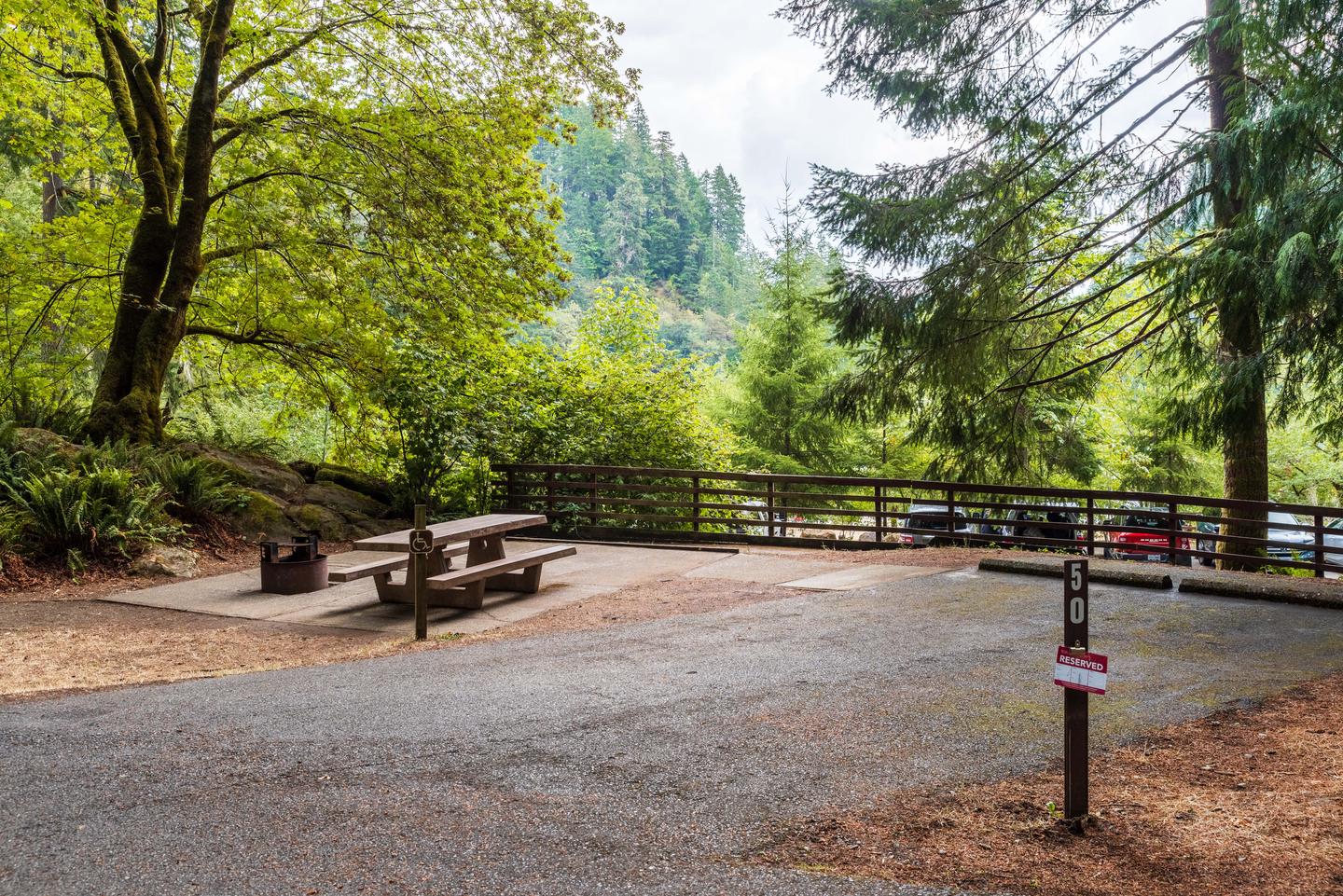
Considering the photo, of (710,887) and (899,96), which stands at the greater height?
(899,96)

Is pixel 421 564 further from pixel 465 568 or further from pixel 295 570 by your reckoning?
pixel 295 570

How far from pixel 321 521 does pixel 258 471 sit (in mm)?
1459

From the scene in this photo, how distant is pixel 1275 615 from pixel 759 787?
20.3ft

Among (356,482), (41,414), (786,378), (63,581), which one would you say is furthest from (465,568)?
(786,378)

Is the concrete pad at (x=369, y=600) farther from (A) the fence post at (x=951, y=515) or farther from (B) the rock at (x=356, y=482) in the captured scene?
(B) the rock at (x=356, y=482)

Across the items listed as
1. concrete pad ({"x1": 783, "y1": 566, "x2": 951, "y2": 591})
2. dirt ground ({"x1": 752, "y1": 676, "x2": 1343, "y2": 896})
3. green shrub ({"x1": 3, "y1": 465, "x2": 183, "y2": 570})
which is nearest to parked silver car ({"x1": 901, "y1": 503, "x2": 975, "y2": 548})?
concrete pad ({"x1": 783, "y1": 566, "x2": 951, "y2": 591})

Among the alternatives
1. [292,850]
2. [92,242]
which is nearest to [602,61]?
[92,242]

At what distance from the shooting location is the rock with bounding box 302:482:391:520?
1306cm

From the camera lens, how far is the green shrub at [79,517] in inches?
374

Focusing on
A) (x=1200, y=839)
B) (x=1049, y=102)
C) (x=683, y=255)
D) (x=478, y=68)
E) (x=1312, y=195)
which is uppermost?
(x=683, y=255)

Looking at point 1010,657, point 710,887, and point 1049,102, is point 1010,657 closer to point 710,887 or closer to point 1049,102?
point 710,887

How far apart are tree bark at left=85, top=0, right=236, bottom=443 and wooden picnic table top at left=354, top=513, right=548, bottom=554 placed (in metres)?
6.23

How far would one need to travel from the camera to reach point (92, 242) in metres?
13.3

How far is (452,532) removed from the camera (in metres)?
7.76
